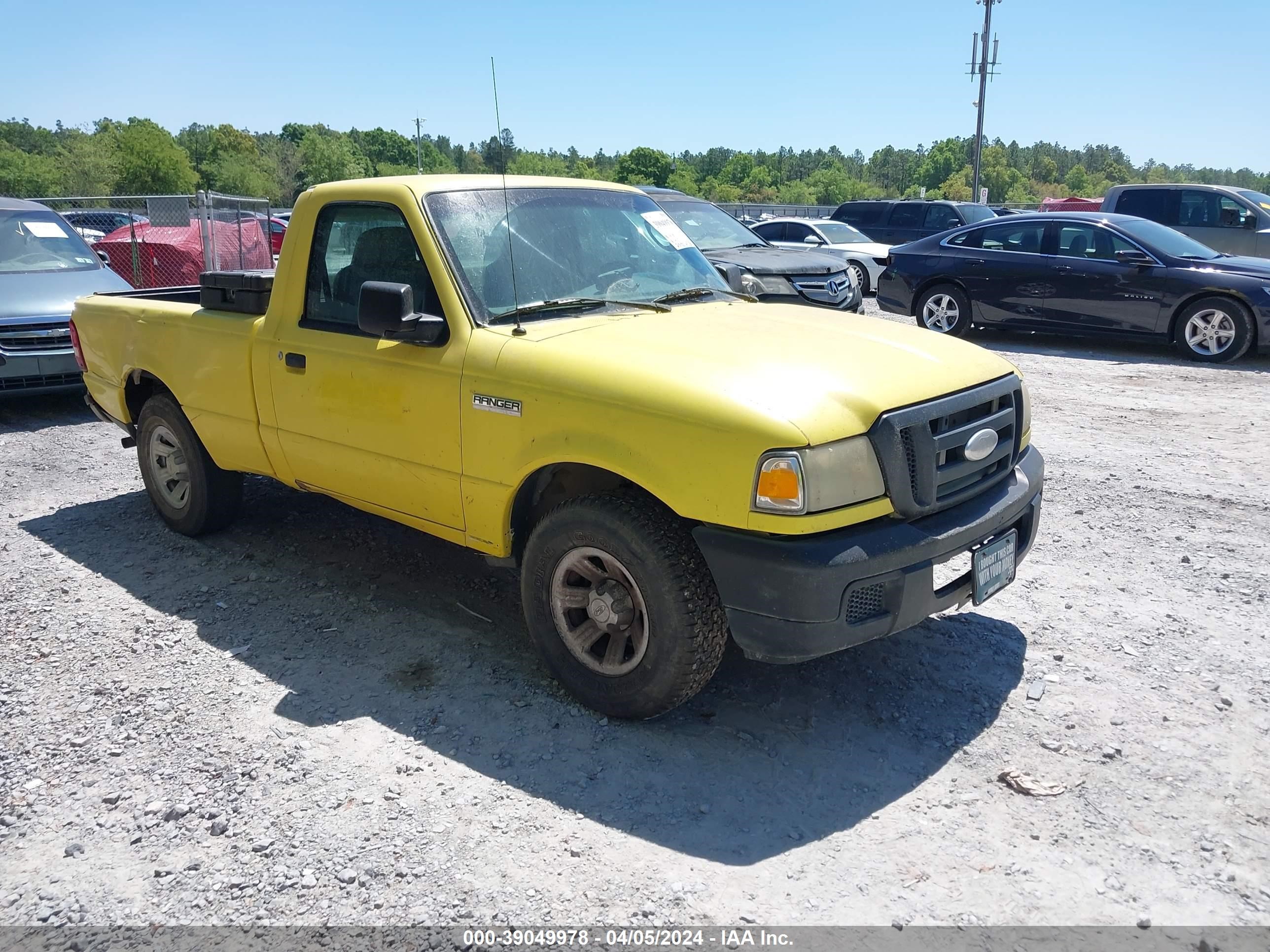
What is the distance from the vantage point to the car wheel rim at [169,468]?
18.6ft

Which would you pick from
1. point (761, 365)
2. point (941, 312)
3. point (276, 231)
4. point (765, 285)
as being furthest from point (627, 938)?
point (276, 231)

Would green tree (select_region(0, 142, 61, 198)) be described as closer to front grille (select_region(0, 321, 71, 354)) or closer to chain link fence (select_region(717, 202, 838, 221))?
chain link fence (select_region(717, 202, 838, 221))

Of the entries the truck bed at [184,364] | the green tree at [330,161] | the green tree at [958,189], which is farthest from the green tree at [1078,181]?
the truck bed at [184,364]

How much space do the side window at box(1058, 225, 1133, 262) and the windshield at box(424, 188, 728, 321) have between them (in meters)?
8.63

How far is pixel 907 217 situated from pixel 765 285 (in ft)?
47.8

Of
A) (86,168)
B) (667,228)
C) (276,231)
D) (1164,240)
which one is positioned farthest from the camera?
(86,168)

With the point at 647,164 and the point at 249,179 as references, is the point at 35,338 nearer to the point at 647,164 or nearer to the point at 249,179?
the point at 249,179

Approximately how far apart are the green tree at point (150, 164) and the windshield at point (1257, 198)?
6880cm

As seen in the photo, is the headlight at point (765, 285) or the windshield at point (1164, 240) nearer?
the headlight at point (765, 285)

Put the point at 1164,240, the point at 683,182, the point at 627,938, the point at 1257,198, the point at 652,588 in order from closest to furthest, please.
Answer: the point at 627,938
the point at 652,588
the point at 1164,240
the point at 1257,198
the point at 683,182

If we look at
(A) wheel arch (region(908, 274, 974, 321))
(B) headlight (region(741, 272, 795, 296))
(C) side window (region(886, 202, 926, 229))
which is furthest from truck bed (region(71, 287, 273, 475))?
(C) side window (region(886, 202, 926, 229))

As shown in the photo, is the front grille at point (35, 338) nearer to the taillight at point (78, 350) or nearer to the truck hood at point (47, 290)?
the truck hood at point (47, 290)

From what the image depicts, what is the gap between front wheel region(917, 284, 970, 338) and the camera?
42.5 ft

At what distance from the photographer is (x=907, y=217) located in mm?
21750
